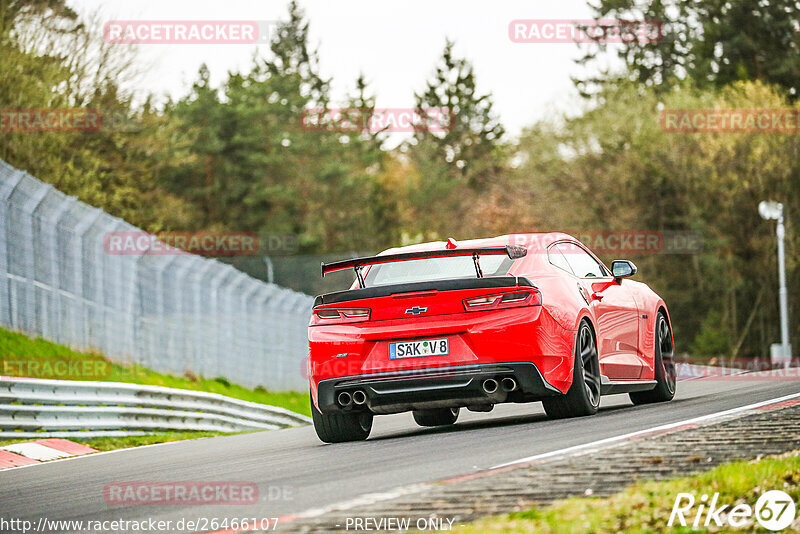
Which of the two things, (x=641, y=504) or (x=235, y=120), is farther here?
(x=235, y=120)

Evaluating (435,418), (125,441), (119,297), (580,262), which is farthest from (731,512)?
(119,297)

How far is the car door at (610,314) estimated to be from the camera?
34.1 feet

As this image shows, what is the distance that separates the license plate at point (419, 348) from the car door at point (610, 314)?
5.39ft

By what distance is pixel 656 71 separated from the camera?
6531 centimetres

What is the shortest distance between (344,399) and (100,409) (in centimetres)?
591

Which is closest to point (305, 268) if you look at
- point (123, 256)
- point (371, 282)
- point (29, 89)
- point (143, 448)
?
point (29, 89)

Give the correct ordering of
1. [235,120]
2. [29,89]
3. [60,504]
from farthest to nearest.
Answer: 1. [235,120]
2. [29,89]
3. [60,504]

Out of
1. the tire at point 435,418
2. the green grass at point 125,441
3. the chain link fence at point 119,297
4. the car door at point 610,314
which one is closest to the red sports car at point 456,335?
the car door at point 610,314

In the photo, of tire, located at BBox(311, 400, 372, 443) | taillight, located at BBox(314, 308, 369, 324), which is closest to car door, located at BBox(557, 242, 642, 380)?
taillight, located at BBox(314, 308, 369, 324)

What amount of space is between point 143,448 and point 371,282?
450cm

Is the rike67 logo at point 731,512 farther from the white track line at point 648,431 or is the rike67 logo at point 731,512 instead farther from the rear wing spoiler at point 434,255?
the rear wing spoiler at point 434,255

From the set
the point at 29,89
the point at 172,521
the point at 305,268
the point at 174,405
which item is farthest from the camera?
the point at 305,268

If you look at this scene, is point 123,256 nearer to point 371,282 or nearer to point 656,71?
point 371,282

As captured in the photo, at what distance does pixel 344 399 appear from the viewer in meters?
9.52
